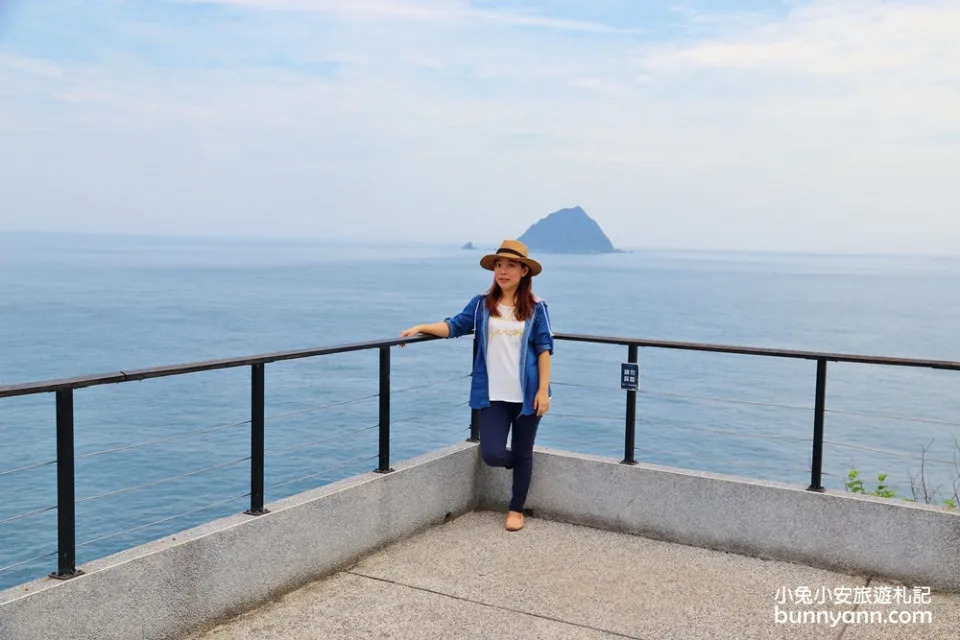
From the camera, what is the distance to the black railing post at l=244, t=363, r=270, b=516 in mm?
4320

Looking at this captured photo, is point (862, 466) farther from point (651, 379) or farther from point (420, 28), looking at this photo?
point (420, 28)

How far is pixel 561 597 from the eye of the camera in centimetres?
458

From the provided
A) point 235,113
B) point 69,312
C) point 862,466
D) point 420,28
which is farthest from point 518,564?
point 235,113

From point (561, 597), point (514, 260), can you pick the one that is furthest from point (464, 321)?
point (561, 597)

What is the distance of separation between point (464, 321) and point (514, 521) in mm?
1224

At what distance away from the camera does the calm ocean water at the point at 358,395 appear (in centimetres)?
2773

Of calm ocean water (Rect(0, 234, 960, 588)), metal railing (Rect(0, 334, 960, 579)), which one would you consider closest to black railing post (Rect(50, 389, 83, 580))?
metal railing (Rect(0, 334, 960, 579))

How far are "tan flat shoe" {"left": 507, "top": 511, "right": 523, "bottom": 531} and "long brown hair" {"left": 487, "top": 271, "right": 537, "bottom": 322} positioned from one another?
1199 millimetres

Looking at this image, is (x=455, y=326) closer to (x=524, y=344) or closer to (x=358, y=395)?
(x=524, y=344)

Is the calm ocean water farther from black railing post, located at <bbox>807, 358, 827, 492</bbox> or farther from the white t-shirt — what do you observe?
the white t-shirt

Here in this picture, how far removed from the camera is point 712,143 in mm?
108250

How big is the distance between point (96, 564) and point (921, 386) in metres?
52.7

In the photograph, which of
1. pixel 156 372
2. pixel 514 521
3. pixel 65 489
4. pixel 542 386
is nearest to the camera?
pixel 65 489

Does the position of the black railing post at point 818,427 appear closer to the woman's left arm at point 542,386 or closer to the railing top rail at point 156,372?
the woman's left arm at point 542,386
